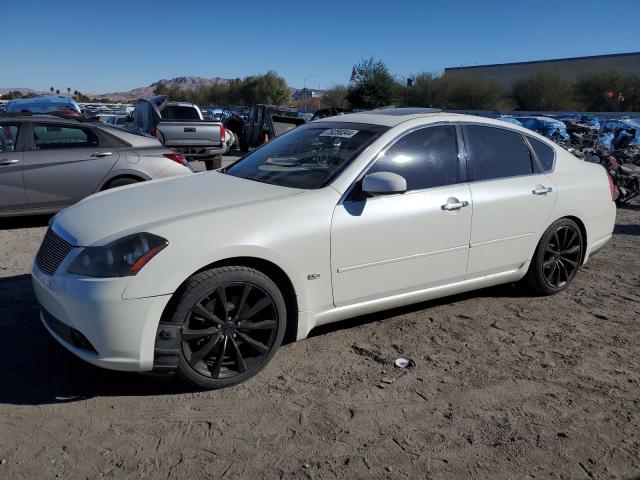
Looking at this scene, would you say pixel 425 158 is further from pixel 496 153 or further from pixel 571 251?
pixel 571 251

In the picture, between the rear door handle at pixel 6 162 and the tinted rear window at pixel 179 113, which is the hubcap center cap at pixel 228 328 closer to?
the rear door handle at pixel 6 162

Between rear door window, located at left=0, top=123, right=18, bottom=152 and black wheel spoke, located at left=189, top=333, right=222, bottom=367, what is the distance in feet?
17.8

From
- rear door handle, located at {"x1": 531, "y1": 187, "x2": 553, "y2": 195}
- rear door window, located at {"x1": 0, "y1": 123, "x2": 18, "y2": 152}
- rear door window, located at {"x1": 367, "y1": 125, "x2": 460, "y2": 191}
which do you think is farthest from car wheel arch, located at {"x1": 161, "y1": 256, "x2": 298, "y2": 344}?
rear door window, located at {"x1": 0, "y1": 123, "x2": 18, "y2": 152}

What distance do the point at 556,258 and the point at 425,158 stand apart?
1.70m

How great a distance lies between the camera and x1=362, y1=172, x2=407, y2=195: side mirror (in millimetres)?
3494

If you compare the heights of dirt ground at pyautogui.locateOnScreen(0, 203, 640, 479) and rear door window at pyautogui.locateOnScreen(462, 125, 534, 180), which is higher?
rear door window at pyautogui.locateOnScreen(462, 125, 534, 180)

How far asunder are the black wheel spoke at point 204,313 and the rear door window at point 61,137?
209 inches

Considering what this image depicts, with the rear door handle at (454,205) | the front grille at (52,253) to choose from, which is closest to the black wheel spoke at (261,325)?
the front grille at (52,253)

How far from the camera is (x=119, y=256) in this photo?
117 inches

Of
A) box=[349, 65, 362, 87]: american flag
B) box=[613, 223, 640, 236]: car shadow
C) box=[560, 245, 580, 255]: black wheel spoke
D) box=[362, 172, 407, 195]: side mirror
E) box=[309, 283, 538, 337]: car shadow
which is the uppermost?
box=[349, 65, 362, 87]: american flag

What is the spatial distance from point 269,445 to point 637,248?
5.84 metres

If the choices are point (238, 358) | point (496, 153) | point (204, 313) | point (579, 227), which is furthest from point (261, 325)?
point (579, 227)

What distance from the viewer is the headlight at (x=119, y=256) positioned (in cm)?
292

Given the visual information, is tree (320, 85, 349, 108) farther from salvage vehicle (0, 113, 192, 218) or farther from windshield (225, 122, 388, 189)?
windshield (225, 122, 388, 189)
